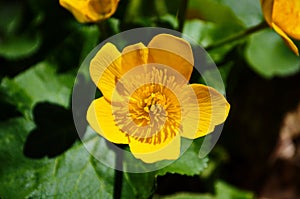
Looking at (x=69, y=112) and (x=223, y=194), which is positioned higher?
(x=69, y=112)

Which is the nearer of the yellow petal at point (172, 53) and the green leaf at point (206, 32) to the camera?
the yellow petal at point (172, 53)

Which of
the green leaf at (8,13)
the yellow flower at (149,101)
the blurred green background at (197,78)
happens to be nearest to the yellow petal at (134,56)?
the yellow flower at (149,101)

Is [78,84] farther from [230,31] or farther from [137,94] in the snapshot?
[230,31]

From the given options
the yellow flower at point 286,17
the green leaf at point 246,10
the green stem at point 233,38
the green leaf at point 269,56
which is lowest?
the green leaf at point 269,56

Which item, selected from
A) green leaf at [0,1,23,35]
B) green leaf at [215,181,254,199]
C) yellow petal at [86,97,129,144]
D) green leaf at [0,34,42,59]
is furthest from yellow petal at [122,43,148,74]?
green leaf at [0,1,23,35]

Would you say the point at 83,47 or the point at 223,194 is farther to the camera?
the point at 223,194

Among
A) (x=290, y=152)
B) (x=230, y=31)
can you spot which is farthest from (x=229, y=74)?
(x=290, y=152)

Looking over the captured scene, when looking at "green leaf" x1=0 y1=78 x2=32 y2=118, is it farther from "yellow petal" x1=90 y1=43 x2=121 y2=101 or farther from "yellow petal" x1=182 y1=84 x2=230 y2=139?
"yellow petal" x1=182 y1=84 x2=230 y2=139

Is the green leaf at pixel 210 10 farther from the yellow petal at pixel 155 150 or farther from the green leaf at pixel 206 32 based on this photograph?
the yellow petal at pixel 155 150

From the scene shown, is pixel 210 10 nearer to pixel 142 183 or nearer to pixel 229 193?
pixel 229 193
